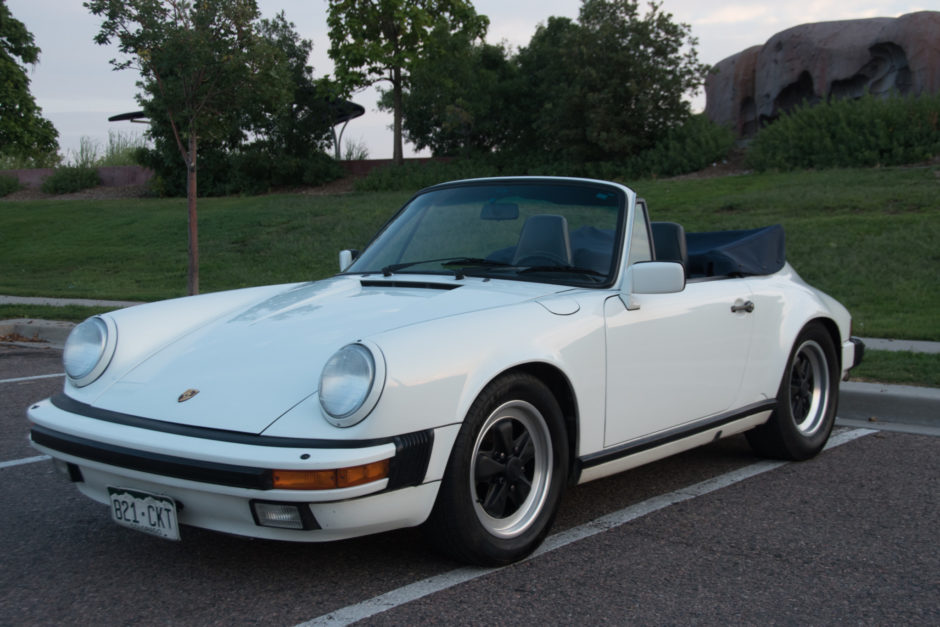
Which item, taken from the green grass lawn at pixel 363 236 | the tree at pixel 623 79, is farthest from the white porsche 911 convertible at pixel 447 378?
the tree at pixel 623 79

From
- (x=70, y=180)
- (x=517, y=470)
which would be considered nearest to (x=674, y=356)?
(x=517, y=470)

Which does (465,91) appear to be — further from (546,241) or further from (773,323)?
(546,241)

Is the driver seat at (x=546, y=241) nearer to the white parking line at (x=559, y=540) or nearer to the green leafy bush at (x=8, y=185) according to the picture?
the white parking line at (x=559, y=540)

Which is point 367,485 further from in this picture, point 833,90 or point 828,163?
point 833,90

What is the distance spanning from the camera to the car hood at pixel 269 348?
3061 millimetres

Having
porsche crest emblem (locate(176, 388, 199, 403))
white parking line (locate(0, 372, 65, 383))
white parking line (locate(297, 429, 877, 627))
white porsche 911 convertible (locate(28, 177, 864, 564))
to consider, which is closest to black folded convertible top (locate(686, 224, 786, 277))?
white porsche 911 convertible (locate(28, 177, 864, 564))

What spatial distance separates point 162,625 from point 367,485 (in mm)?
748

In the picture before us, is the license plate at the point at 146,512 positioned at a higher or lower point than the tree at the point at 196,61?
lower

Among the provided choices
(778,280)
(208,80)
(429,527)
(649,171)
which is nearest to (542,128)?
(649,171)

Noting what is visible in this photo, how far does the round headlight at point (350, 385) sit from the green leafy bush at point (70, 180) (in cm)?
3483

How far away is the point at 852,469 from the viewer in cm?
478

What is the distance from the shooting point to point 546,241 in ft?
13.7

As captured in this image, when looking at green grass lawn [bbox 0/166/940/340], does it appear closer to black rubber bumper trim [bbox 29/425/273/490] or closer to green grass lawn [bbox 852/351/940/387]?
green grass lawn [bbox 852/351/940/387]

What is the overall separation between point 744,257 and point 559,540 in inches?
82.7
